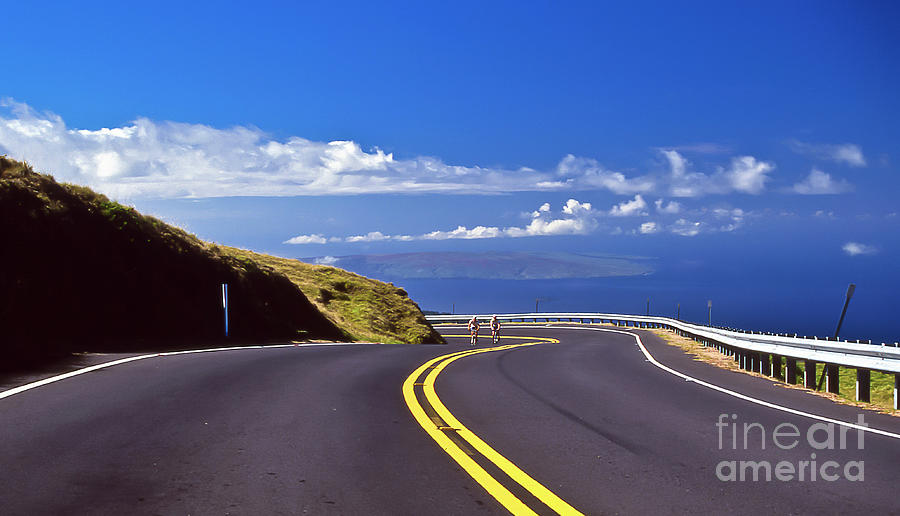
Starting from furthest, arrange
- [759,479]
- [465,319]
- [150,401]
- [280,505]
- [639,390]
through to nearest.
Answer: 1. [465,319]
2. [639,390]
3. [150,401]
4. [759,479]
5. [280,505]

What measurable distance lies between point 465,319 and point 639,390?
224ft

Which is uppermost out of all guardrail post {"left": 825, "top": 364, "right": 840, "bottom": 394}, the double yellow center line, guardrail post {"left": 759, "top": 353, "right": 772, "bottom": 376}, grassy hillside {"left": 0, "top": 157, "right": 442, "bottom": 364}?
grassy hillside {"left": 0, "top": 157, "right": 442, "bottom": 364}

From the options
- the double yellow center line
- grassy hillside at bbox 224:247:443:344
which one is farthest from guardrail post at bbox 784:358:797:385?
grassy hillside at bbox 224:247:443:344

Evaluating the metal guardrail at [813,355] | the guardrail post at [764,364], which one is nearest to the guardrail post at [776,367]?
the metal guardrail at [813,355]

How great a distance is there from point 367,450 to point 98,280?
1758 centimetres

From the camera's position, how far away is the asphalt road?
16.8ft

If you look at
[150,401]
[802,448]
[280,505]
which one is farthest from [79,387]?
[802,448]

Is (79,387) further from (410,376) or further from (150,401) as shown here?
(410,376)

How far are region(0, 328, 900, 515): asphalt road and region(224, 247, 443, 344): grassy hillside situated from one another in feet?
91.5

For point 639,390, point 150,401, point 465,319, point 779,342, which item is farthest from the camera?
point 465,319

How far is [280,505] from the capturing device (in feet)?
16.2

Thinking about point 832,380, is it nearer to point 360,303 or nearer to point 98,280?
point 98,280

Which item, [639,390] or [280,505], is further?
[639,390]

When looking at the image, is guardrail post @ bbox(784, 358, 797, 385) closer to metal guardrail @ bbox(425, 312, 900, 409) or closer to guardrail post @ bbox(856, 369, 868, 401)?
metal guardrail @ bbox(425, 312, 900, 409)
